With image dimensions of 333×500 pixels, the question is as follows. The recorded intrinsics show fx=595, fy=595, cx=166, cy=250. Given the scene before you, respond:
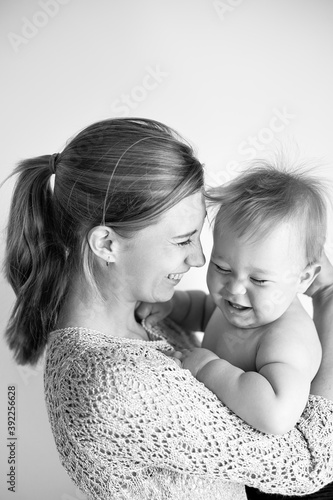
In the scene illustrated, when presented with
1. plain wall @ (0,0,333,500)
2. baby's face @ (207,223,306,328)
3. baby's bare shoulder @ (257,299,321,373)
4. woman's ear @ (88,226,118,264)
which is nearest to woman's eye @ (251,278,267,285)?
baby's face @ (207,223,306,328)

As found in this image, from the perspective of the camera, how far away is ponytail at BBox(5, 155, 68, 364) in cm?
143

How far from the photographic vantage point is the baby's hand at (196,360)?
1270 millimetres

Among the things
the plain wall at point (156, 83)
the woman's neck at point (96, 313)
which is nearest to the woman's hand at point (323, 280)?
the woman's neck at point (96, 313)

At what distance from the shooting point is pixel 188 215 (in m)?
1.33

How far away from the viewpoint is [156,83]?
2096 mm

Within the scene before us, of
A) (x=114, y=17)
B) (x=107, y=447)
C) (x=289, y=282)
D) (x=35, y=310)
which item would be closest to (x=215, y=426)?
(x=107, y=447)

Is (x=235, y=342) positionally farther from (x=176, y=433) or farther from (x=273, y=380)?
(x=176, y=433)

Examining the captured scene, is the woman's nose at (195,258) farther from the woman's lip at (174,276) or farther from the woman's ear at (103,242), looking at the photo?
the woman's ear at (103,242)

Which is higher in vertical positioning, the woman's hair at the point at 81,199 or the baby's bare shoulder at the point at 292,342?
the woman's hair at the point at 81,199

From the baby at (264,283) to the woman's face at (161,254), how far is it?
74 mm

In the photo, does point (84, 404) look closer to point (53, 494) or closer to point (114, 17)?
point (53, 494)

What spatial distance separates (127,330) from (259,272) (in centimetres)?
37

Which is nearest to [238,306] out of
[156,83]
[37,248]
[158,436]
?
[158,436]

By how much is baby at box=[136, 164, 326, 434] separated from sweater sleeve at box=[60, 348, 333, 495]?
57 mm
